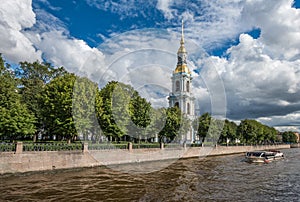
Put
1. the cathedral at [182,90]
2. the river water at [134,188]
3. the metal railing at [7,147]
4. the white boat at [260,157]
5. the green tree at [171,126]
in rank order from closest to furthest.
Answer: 1. the river water at [134,188]
2. the metal railing at [7,147]
3. the white boat at [260,157]
4. the green tree at [171,126]
5. the cathedral at [182,90]

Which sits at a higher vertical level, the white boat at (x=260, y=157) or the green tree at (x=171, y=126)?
the green tree at (x=171, y=126)

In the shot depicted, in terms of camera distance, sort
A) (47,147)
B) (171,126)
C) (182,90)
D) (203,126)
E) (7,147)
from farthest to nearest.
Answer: (182,90)
(203,126)
(171,126)
(47,147)
(7,147)

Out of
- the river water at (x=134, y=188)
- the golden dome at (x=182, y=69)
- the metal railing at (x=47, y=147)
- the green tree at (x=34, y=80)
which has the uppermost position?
the golden dome at (x=182, y=69)

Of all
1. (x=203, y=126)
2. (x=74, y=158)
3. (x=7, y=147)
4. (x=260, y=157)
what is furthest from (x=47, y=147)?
(x=203, y=126)

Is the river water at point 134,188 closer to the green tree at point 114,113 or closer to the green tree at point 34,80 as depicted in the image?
the green tree at point 114,113

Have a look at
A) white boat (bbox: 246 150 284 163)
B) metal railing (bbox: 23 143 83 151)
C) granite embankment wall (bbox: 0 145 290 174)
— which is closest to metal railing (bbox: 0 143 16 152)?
granite embankment wall (bbox: 0 145 290 174)

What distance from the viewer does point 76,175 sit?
26641 mm

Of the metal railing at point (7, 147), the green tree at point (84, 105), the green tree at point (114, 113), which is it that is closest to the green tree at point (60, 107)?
the green tree at point (84, 105)

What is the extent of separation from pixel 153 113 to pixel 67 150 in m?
22.2

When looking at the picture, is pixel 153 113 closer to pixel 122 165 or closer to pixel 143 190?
pixel 122 165

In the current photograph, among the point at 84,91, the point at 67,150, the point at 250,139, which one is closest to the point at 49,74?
the point at 84,91

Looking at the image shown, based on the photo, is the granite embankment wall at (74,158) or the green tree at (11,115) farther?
the green tree at (11,115)

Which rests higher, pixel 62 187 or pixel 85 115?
pixel 85 115

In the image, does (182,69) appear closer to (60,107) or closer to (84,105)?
(84,105)
